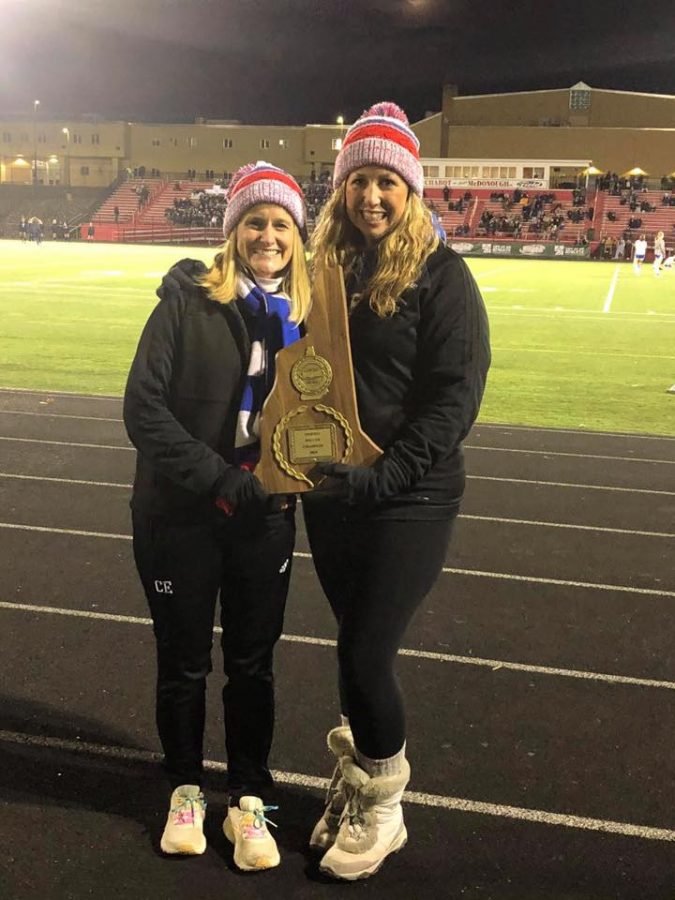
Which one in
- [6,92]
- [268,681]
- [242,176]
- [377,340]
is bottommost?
[268,681]

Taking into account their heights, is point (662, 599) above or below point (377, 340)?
below

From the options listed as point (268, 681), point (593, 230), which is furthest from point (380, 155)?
point (593, 230)

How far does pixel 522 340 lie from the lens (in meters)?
15.0

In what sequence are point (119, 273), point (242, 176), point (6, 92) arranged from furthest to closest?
point (6, 92) → point (119, 273) → point (242, 176)

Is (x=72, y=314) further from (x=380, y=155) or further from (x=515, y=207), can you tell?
(x=515, y=207)

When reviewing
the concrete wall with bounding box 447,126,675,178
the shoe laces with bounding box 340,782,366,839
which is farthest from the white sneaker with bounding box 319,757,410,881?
the concrete wall with bounding box 447,126,675,178

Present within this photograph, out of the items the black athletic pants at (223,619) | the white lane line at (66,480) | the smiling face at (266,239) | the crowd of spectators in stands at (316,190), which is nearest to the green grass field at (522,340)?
the white lane line at (66,480)

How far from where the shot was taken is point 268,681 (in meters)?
2.64

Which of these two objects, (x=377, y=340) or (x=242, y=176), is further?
(x=242, y=176)

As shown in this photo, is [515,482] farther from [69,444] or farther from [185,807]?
[185,807]

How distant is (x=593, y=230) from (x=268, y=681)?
49.6 m

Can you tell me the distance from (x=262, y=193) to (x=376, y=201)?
0.32m

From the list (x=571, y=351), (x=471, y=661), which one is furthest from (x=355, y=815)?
(x=571, y=351)

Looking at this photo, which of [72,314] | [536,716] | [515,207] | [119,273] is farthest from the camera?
[515,207]
